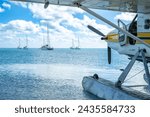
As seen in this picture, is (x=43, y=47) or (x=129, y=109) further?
(x=43, y=47)

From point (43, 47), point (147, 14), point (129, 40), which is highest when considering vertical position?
point (147, 14)

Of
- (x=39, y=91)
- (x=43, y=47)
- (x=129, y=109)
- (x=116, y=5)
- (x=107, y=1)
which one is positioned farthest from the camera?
(x=43, y=47)

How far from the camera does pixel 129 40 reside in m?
9.85

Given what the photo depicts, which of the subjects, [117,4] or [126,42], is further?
[126,42]

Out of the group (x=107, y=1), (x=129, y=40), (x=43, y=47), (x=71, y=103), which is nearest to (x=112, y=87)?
(x=129, y=40)

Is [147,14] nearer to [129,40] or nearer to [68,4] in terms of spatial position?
[129,40]

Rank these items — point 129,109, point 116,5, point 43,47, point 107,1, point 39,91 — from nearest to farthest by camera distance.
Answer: point 129,109 → point 107,1 → point 116,5 → point 39,91 → point 43,47

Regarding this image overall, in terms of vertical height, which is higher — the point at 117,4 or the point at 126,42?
the point at 117,4

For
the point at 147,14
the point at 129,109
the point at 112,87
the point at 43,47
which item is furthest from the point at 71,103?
the point at 43,47

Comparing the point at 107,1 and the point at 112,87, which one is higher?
the point at 107,1

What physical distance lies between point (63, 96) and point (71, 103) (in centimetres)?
433

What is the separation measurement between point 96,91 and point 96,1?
249 cm

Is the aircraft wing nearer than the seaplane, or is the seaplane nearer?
the seaplane

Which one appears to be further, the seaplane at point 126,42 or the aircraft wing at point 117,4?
the aircraft wing at point 117,4
